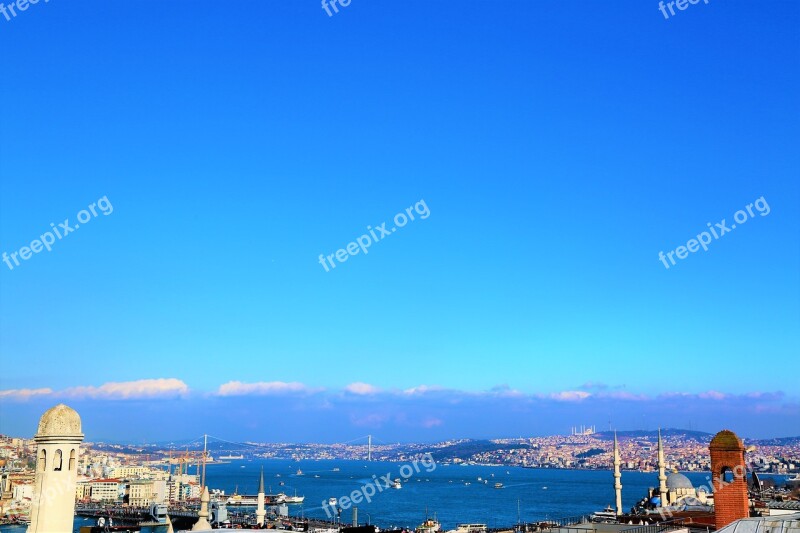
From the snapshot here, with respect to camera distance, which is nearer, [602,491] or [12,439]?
[602,491]

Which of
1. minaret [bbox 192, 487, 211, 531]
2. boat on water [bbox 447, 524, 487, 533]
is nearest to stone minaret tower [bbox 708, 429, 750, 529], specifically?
minaret [bbox 192, 487, 211, 531]

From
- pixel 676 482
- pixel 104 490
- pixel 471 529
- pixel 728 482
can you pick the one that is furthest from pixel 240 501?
pixel 728 482

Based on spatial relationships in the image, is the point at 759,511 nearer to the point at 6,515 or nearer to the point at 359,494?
the point at 6,515

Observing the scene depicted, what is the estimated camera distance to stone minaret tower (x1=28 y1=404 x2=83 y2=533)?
34.5ft

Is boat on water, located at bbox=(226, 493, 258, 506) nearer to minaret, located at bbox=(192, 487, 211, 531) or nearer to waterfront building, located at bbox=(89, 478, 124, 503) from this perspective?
waterfront building, located at bbox=(89, 478, 124, 503)

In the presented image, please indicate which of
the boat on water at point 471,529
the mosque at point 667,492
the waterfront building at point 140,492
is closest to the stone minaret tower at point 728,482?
the mosque at point 667,492

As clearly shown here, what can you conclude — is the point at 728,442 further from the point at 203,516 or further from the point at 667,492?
the point at 667,492

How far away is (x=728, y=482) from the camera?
15375mm

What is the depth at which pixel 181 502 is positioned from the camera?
12862 cm

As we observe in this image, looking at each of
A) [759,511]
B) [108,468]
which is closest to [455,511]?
[108,468]

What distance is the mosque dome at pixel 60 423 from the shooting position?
35.5ft

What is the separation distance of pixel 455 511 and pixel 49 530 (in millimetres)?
117936

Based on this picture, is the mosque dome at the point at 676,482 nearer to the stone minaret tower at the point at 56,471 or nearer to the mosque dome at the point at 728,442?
the mosque dome at the point at 728,442

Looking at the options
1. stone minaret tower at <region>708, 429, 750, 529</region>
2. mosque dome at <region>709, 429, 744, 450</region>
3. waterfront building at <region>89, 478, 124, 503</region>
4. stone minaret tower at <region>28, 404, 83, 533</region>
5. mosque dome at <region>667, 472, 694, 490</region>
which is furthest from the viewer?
waterfront building at <region>89, 478, 124, 503</region>
